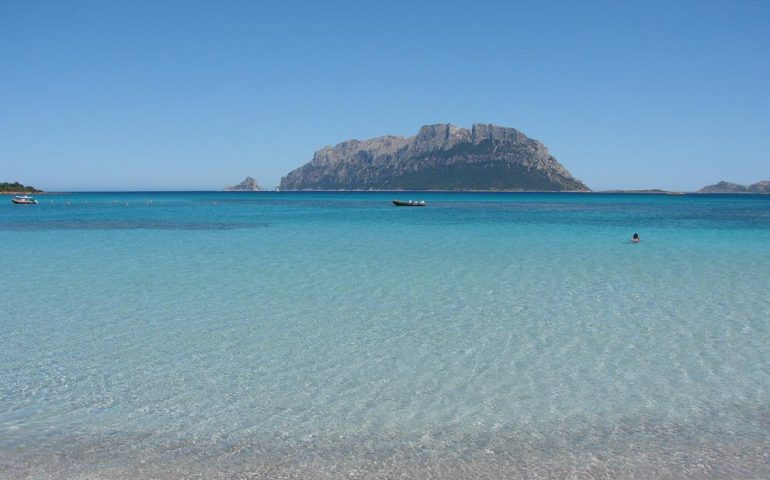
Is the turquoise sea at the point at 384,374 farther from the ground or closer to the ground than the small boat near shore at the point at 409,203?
closer to the ground

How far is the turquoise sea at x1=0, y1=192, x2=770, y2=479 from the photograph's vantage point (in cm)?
754

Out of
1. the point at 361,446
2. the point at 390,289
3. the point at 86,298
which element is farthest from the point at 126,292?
the point at 361,446

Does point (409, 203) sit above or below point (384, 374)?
above

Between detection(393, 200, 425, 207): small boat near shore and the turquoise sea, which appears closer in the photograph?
the turquoise sea

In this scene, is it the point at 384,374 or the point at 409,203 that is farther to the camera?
the point at 409,203

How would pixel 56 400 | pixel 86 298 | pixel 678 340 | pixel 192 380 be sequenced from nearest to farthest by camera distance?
pixel 56 400
pixel 192 380
pixel 678 340
pixel 86 298

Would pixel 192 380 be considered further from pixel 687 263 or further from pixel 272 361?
pixel 687 263

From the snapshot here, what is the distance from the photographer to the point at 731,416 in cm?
882

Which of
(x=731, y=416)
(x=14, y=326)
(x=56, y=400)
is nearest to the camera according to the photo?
(x=731, y=416)

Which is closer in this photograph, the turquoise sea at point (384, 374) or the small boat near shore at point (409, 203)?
the turquoise sea at point (384, 374)

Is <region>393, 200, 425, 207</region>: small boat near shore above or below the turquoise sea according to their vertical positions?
above

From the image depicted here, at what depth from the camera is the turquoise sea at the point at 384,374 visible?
7539mm

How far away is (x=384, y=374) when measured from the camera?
35.1 ft

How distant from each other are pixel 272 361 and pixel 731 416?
7661 mm
